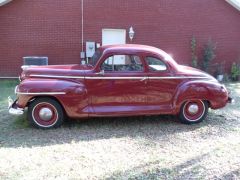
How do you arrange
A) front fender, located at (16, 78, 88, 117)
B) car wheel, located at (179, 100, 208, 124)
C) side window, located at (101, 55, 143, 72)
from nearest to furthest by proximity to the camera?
front fender, located at (16, 78, 88, 117) → side window, located at (101, 55, 143, 72) → car wheel, located at (179, 100, 208, 124)

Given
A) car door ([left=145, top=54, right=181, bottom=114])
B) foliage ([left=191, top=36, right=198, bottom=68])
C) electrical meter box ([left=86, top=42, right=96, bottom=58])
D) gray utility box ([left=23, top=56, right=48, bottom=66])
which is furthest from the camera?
foliage ([left=191, top=36, right=198, bottom=68])

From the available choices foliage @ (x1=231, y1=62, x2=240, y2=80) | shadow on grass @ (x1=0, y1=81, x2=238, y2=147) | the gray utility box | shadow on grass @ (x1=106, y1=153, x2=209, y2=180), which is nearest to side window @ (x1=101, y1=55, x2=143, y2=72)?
shadow on grass @ (x1=0, y1=81, x2=238, y2=147)

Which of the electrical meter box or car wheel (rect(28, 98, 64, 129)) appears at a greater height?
the electrical meter box

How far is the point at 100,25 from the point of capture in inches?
547

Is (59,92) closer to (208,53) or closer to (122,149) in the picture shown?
(122,149)

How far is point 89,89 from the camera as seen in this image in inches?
267

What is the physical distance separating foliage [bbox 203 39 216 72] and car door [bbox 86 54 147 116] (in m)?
8.59

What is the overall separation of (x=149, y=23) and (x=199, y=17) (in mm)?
2400

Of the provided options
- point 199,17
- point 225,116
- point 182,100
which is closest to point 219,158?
point 182,100

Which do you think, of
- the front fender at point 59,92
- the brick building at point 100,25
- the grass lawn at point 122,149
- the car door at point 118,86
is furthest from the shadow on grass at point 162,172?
the brick building at point 100,25

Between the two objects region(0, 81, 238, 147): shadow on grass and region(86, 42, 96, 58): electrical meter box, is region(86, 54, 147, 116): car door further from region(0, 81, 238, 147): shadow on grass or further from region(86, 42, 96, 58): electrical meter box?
region(86, 42, 96, 58): electrical meter box

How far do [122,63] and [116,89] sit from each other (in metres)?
0.62

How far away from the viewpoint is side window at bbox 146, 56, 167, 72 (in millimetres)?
7047

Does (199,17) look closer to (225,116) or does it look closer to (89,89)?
(225,116)
